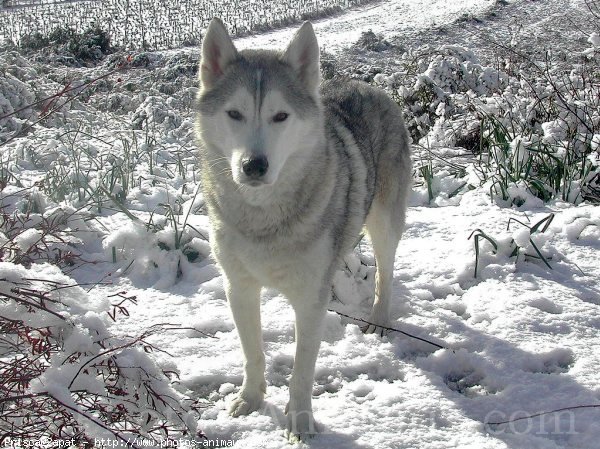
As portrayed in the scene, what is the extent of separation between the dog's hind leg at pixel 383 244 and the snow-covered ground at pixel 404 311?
0.13 m

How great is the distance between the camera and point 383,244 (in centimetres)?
367

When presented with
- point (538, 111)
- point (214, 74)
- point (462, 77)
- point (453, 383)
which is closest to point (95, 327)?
point (214, 74)

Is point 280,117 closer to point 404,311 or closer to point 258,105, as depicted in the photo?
point 258,105

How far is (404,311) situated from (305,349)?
1118mm

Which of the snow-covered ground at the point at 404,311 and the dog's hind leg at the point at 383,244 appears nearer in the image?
the snow-covered ground at the point at 404,311

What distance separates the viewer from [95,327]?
224 cm

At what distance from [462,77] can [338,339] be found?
177 inches

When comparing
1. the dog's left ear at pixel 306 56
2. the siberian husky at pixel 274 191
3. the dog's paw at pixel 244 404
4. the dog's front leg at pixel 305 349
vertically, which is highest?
the dog's left ear at pixel 306 56

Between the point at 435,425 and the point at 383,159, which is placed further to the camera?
the point at 383,159

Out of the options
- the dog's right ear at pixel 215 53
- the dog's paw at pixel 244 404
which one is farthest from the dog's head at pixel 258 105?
the dog's paw at pixel 244 404

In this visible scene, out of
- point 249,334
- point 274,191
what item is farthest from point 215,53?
point 249,334

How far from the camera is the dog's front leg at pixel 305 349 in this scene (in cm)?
270

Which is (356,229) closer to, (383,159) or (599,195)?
(383,159)

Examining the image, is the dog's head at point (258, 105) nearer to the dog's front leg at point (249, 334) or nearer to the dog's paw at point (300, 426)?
the dog's front leg at point (249, 334)
